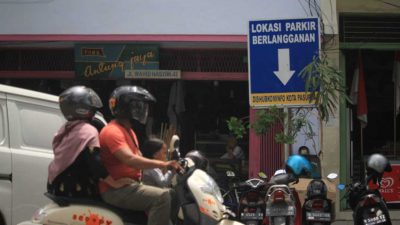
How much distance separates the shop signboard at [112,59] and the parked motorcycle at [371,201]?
18.0 ft

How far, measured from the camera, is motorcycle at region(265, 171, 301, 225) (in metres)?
6.34

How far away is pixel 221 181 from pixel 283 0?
360cm

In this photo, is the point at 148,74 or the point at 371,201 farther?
the point at 148,74

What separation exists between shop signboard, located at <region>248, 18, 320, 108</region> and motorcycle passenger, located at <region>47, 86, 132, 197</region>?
3.09 metres

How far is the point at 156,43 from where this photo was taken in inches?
428

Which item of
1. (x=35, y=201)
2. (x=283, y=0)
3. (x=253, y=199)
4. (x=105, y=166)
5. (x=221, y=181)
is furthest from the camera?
(x=283, y=0)

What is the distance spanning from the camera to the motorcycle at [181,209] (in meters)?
4.38

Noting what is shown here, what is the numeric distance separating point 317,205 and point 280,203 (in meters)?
0.52

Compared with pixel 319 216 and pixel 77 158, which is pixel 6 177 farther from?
pixel 319 216

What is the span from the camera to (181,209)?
15.4 feet

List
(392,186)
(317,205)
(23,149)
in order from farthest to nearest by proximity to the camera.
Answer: (392,186), (317,205), (23,149)

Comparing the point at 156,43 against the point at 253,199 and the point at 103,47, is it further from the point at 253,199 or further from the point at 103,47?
the point at 253,199

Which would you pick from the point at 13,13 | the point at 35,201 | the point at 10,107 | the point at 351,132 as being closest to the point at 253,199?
the point at 35,201

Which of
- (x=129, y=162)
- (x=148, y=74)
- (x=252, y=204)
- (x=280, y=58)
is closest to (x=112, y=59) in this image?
(x=148, y=74)
